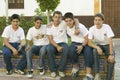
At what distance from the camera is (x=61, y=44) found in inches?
369

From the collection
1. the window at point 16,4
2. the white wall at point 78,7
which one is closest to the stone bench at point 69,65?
the white wall at point 78,7

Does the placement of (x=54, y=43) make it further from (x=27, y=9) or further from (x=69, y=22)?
(x=27, y=9)

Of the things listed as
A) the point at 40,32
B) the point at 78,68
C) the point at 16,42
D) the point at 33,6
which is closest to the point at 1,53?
the point at 16,42

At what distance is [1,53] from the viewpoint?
9.80 meters

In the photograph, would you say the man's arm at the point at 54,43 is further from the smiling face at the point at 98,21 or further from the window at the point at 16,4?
the window at the point at 16,4

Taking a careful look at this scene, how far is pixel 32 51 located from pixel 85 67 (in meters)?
1.22

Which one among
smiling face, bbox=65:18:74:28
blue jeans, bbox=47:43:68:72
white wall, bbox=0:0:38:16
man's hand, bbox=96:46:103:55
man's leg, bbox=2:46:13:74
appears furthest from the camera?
white wall, bbox=0:0:38:16

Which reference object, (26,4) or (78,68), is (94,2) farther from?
(78,68)

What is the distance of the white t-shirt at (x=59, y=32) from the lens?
9453 millimetres

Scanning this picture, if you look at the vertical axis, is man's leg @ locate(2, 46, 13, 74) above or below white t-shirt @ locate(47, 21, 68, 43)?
below

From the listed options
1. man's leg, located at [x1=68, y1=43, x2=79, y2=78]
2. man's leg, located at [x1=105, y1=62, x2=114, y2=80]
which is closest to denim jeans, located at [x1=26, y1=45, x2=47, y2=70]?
man's leg, located at [x1=68, y1=43, x2=79, y2=78]

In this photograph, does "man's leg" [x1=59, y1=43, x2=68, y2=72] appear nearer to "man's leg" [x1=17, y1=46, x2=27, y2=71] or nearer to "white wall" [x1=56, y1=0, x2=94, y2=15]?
"man's leg" [x1=17, y1=46, x2=27, y2=71]

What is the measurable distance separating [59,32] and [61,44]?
279mm

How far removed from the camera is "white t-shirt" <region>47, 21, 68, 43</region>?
31.0ft
